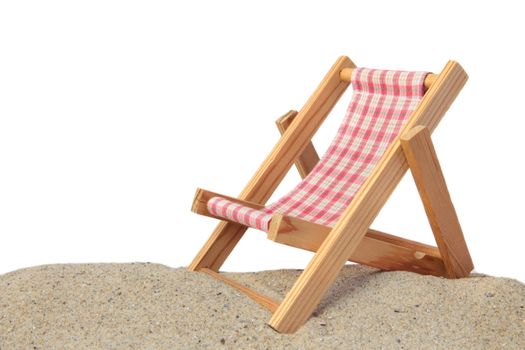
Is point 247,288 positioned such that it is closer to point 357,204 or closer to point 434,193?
point 357,204

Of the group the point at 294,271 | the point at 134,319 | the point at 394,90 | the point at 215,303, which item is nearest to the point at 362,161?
the point at 394,90

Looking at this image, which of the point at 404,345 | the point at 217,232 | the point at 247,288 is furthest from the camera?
the point at 217,232

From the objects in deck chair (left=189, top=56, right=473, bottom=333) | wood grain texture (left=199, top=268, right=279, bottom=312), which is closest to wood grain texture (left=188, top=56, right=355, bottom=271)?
deck chair (left=189, top=56, right=473, bottom=333)

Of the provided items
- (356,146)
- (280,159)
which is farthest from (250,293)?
(356,146)

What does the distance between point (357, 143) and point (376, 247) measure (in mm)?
692

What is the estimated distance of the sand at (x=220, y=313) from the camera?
4.82 metres

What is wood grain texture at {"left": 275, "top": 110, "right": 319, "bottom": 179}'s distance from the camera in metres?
6.15

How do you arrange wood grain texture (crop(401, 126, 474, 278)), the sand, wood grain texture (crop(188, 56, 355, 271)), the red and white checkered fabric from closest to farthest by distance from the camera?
the sand
wood grain texture (crop(401, 126, 474, 278))
the red and white checkered fabric
wood grain texture (crop(188, 56, 355, 271))

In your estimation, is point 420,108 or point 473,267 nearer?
point 420,108

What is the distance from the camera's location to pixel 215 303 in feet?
17.0

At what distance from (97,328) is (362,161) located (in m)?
1.86

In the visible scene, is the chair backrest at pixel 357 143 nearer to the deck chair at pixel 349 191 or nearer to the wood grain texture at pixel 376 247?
the deck chair at pixel 349 191

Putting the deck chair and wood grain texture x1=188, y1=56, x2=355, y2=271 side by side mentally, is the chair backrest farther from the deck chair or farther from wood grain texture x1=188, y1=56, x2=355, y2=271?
wood grain texture x1=188, y1=56, x2=355, y2=271

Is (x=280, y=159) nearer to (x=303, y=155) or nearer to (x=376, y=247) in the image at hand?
(x=303, y=155)
